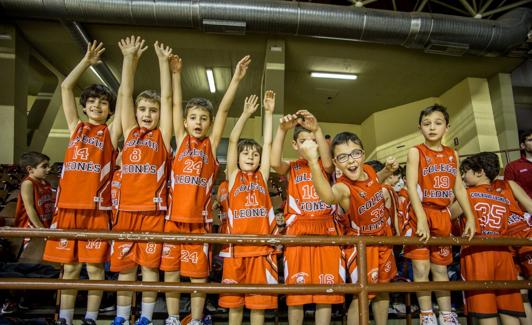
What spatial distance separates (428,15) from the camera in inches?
301

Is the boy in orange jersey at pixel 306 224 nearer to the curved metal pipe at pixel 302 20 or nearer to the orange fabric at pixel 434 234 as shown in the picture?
the orange fabric at pixel 434 234

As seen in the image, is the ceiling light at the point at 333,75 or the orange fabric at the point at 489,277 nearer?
the orange fabric at the point at 489,277

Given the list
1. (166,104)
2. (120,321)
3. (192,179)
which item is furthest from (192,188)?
(120,321)

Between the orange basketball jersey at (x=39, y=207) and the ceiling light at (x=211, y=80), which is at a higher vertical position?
the ceiling light at (x=211, y=80)

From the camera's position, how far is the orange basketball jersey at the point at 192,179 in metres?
2.72

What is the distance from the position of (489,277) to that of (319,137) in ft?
5.64

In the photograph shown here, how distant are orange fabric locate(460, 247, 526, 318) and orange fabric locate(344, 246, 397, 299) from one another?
625mm

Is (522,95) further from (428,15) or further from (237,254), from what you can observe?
(237,254)

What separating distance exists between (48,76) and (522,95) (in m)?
14.9

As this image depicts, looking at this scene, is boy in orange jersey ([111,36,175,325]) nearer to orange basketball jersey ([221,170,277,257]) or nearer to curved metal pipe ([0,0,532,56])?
orange basketball jersey ([221,170,277,257])

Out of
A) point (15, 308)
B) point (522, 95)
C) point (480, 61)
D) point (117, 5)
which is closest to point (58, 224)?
point (15, 308)

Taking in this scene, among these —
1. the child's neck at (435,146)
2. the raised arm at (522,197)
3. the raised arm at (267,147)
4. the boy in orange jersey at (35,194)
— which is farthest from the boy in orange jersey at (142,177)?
the raised arm at (522,197)

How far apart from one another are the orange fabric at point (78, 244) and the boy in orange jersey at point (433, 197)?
2412 mm

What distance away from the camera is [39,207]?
396cm
